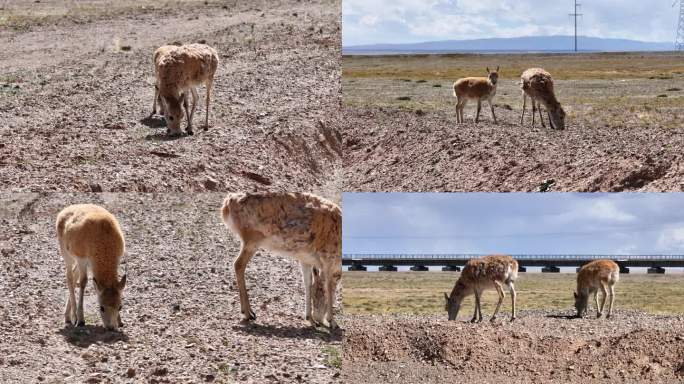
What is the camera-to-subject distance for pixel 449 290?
2678 cm

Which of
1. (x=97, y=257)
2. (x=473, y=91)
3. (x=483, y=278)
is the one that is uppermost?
(x=473, y=91)

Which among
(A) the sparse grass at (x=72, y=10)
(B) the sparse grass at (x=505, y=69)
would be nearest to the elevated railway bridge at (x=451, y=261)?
(A) the sparse grass at (x=72, y=10)

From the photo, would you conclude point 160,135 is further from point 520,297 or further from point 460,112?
point 520,297

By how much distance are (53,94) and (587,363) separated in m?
13.2

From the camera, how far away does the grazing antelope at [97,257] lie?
39.3ft

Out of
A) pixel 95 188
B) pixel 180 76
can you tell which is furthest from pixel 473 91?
pixel 95 188

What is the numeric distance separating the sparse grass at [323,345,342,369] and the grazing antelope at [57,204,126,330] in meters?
2.84

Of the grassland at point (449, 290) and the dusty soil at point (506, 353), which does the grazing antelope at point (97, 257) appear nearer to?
the dusty soil at point (506, 353)

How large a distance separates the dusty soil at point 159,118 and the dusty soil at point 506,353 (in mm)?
3440

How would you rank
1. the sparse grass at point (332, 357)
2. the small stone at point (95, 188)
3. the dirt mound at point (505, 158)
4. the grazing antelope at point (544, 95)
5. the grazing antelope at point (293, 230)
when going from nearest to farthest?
the sparse grass at point (332, 357)
the grazing antelope at point (293, 230)
the small stone at point (95, 188)
the dirt mound at point (505, 158)
the grazing antelope at point (544, 95)

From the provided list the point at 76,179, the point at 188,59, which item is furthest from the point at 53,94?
the point at 76,179

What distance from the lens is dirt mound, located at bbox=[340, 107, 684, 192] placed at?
595 inches

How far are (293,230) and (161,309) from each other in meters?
2.65

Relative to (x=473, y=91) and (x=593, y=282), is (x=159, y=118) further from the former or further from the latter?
(x=593, y=282)
